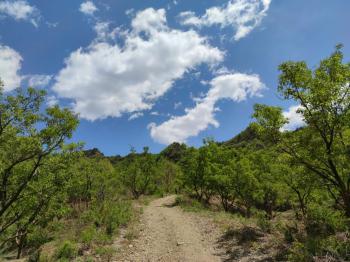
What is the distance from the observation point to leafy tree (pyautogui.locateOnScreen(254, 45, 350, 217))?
42.6 ft

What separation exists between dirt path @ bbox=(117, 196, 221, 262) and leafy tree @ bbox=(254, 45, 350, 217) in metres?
6.37

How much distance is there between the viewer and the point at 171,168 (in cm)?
6494

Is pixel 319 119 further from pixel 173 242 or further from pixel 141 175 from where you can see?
pixel 141 175

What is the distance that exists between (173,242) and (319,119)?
10.4 m

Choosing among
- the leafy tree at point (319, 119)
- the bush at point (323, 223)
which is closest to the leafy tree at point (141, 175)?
the bush at point (323, 223)

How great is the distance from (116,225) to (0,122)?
11.7 metres

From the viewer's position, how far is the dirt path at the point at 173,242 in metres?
14.9

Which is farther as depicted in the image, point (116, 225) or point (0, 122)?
point (116, 225)

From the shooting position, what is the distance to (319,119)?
43.6 ft

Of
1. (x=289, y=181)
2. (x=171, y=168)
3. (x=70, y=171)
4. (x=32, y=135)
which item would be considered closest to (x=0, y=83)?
(x=32, y=135)

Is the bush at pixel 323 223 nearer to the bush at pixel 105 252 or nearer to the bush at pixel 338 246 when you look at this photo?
the bush at pixel 338 246

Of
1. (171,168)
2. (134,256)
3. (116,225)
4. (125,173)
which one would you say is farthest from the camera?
(171,168)

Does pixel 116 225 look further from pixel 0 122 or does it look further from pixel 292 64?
pixel 292 64

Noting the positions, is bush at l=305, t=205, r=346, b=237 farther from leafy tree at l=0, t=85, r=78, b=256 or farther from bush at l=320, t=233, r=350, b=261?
leafy tree at l=0, t=85, r=78, b=256
